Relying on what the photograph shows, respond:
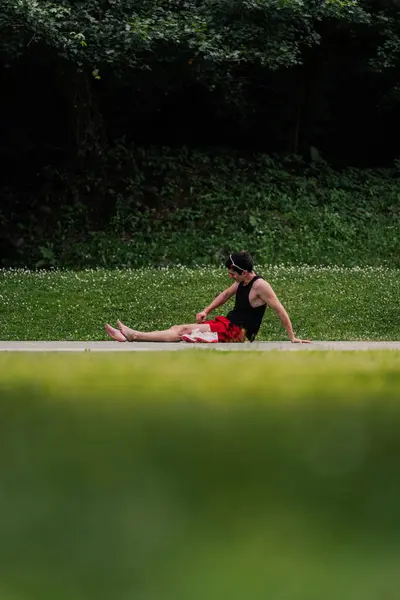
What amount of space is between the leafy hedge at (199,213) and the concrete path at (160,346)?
1011 centimetres

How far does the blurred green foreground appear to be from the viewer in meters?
3.27

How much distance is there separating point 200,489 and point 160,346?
7.23 meters

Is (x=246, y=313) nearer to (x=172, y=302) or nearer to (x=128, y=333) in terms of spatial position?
(x=128, y=333)

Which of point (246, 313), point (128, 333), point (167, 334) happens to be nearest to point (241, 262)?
point (246, 313)

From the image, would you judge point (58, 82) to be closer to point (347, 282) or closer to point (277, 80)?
point (277, 80)

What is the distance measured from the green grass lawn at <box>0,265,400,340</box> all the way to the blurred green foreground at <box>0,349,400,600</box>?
7.35 m

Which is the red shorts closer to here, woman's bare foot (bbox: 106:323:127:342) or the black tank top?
the black tank top

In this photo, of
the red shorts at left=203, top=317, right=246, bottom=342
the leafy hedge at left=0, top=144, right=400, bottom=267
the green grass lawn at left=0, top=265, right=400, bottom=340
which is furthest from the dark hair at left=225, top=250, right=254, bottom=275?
the leafy hedge at left=0, top=144, right=400, bottom=267

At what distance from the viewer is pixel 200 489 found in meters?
4.37

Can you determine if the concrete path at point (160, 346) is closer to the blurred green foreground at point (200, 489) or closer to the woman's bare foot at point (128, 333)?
the woman's bare foot at point (128, 333)

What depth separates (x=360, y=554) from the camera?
350 cm

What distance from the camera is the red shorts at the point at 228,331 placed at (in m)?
11.9

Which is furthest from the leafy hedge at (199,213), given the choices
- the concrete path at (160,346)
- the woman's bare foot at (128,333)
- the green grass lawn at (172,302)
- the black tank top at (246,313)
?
the black tank top at (246,313)

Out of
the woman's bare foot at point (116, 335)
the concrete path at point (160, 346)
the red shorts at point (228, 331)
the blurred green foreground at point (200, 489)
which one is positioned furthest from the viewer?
the woman's bare foot at point (116, 335)
